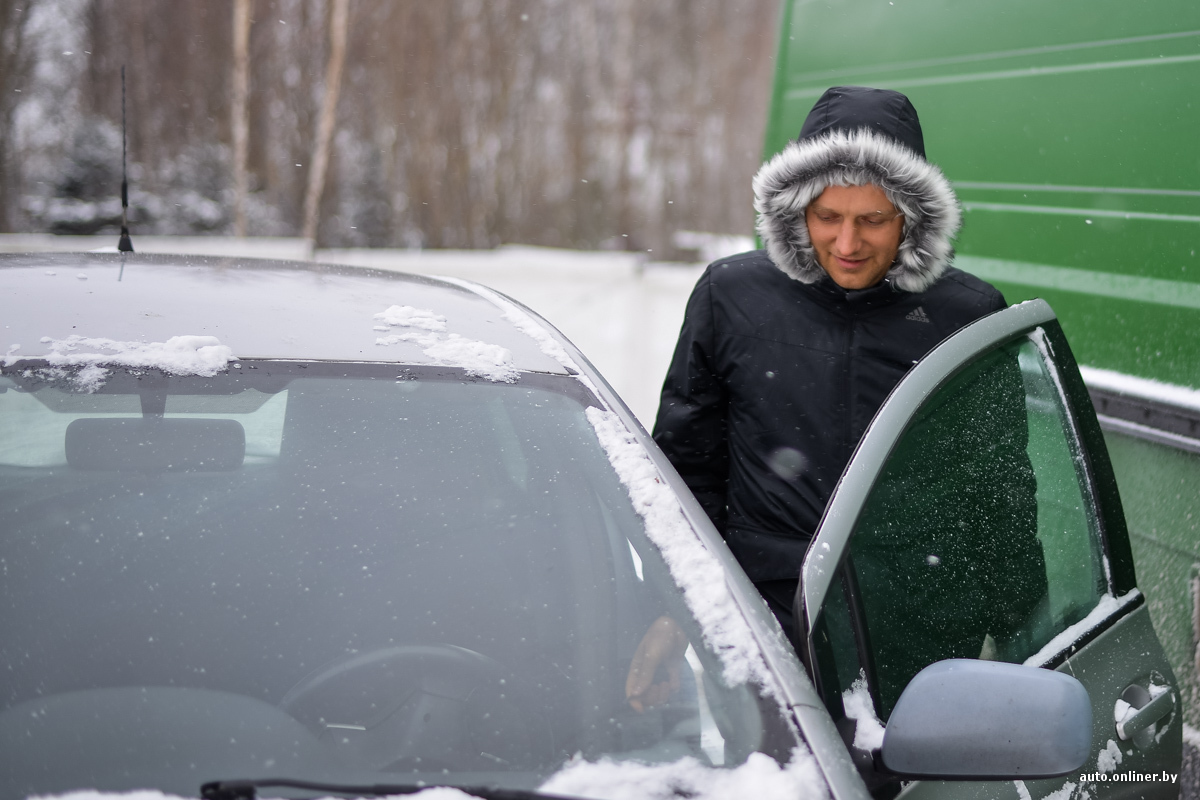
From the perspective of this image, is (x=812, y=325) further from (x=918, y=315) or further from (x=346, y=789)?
(x=346, y=789)

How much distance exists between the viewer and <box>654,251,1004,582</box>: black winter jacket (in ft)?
6.75

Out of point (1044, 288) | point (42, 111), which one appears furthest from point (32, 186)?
point (1044, 288)

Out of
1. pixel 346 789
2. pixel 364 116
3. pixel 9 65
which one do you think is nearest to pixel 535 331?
pixel 346 789

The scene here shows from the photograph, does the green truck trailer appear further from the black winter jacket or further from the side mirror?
the side mirror

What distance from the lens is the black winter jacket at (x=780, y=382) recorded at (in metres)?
2.06

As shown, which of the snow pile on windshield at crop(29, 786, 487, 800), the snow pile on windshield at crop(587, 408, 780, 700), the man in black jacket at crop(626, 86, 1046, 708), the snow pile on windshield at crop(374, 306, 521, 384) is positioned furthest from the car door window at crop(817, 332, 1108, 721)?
the snow pile on windshield at crop(374, 306, 521, 384)

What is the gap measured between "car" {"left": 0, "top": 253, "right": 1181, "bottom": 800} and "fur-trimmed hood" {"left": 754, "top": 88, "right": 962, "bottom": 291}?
0.46 meters

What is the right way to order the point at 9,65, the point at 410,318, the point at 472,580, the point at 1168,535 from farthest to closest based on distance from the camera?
the point at 9,65
the point at 1168,535
the point at 410,318
the point at 472,580

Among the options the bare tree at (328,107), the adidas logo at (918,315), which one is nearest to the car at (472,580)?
the adidas logo at (918,315)

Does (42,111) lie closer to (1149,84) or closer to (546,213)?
(546,213)

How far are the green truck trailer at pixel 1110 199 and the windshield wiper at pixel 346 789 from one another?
2056mm

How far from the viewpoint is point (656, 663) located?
1331 mm

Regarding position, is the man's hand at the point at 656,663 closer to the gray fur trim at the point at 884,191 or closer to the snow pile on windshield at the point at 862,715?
the snow pile on windshield at the point at 862,715

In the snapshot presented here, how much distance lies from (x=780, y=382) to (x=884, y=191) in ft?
1.46
